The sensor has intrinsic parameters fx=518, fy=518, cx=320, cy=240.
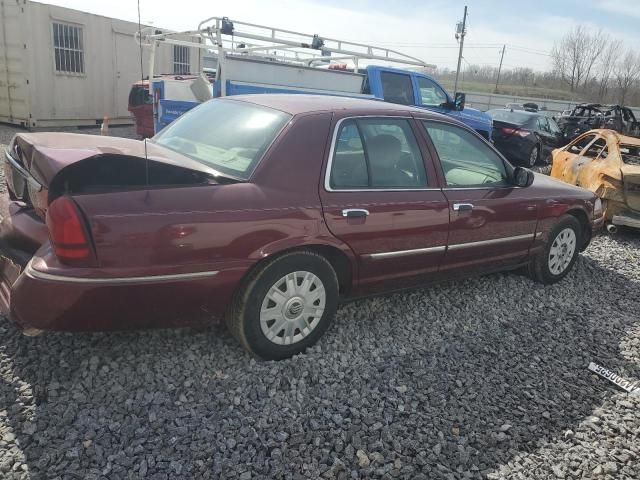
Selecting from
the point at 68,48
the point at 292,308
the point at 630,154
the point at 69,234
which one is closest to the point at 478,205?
the point at 292,308

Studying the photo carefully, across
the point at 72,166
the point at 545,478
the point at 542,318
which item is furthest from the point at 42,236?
the point at 542,318

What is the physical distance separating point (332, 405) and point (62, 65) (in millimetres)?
12711

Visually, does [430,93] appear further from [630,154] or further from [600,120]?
[600,120]

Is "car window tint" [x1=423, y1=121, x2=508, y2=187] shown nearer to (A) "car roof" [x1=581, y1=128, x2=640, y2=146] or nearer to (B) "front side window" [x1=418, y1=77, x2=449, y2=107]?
(A) "car roof" [x1=581, y1=128, x2=640, y2=146]

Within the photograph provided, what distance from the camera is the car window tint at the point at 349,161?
10.8 feet

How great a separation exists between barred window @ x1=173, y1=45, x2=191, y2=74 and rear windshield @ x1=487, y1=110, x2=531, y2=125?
8.99m

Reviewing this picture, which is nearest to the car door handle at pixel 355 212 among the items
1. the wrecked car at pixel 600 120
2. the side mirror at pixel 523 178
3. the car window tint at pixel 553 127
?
the side mirror at pixel 523 178

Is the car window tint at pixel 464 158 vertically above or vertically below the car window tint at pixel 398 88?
below

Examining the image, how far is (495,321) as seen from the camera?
13.7 ft

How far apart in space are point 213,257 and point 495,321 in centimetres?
249

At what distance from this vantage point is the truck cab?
9508mm

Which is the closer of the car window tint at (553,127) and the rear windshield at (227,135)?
the rear windshield at (227,135)

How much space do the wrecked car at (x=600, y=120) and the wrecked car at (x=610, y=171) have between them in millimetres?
6817

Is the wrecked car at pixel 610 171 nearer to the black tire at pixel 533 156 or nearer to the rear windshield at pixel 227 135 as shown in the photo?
the black tire at pixel 533 156
